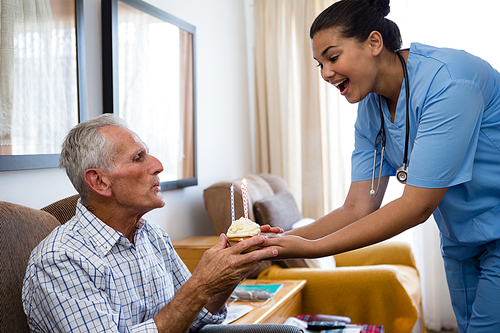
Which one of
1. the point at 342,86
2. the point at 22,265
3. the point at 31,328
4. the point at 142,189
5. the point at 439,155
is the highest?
the point at 342,86

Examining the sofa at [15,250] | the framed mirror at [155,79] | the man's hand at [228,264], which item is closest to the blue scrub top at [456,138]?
the man's hand at [228,264]

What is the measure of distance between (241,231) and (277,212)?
1.58 metres

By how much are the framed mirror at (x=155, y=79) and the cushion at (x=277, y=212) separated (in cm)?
51

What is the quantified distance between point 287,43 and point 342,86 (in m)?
2.86

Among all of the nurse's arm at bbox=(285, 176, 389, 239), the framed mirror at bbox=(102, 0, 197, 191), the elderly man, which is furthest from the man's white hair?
the framed mirror at bbox=(102, 0, 197, 191)

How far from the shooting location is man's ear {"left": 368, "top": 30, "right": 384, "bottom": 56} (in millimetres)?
1384

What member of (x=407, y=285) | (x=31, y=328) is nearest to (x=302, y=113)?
(x=407, y=285)

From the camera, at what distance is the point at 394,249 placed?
11.0 ft

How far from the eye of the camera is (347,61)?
1.38m

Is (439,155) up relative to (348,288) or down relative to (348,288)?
up

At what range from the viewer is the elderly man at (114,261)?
3.85 feet

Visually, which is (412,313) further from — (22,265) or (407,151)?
(22,265)

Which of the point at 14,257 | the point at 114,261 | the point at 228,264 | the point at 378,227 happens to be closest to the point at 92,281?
the point at 114,261

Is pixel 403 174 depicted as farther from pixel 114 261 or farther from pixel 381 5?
pixel 114 261
